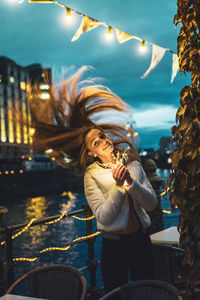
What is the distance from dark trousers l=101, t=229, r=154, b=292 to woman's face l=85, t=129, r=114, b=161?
2.18 feet

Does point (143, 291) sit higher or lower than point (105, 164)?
lower

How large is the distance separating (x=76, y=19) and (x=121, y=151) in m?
2.15

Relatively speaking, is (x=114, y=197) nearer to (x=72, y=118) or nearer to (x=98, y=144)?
(x=98, y=144)

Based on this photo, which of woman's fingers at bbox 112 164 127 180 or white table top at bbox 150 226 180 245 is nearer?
woman's fingers at bbox 112 164 127 180

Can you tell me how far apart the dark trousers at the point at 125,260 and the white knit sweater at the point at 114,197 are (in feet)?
0.40

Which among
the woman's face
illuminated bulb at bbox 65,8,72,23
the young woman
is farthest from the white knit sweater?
illuminated bulb at bbox 65,8,72,23

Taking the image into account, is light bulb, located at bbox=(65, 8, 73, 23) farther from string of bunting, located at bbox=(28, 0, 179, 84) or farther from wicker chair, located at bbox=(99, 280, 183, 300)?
wicker chair, located at bbox=(99, 280, 183, 300)

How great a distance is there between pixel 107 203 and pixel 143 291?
24.4 inches

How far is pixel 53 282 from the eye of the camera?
2607 mm

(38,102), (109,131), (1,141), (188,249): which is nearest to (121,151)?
(109,131)

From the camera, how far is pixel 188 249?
72.2 inches

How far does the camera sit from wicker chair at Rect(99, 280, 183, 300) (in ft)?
6.60

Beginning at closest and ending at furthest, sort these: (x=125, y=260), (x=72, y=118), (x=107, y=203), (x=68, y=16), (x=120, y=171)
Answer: (x=120, y=171)
(x=107, y=203)
(x=125, y=260)
(x=72, y=118)
(x=68, y=16)

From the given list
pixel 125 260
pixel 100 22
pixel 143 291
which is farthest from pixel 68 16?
pixel 143 291
